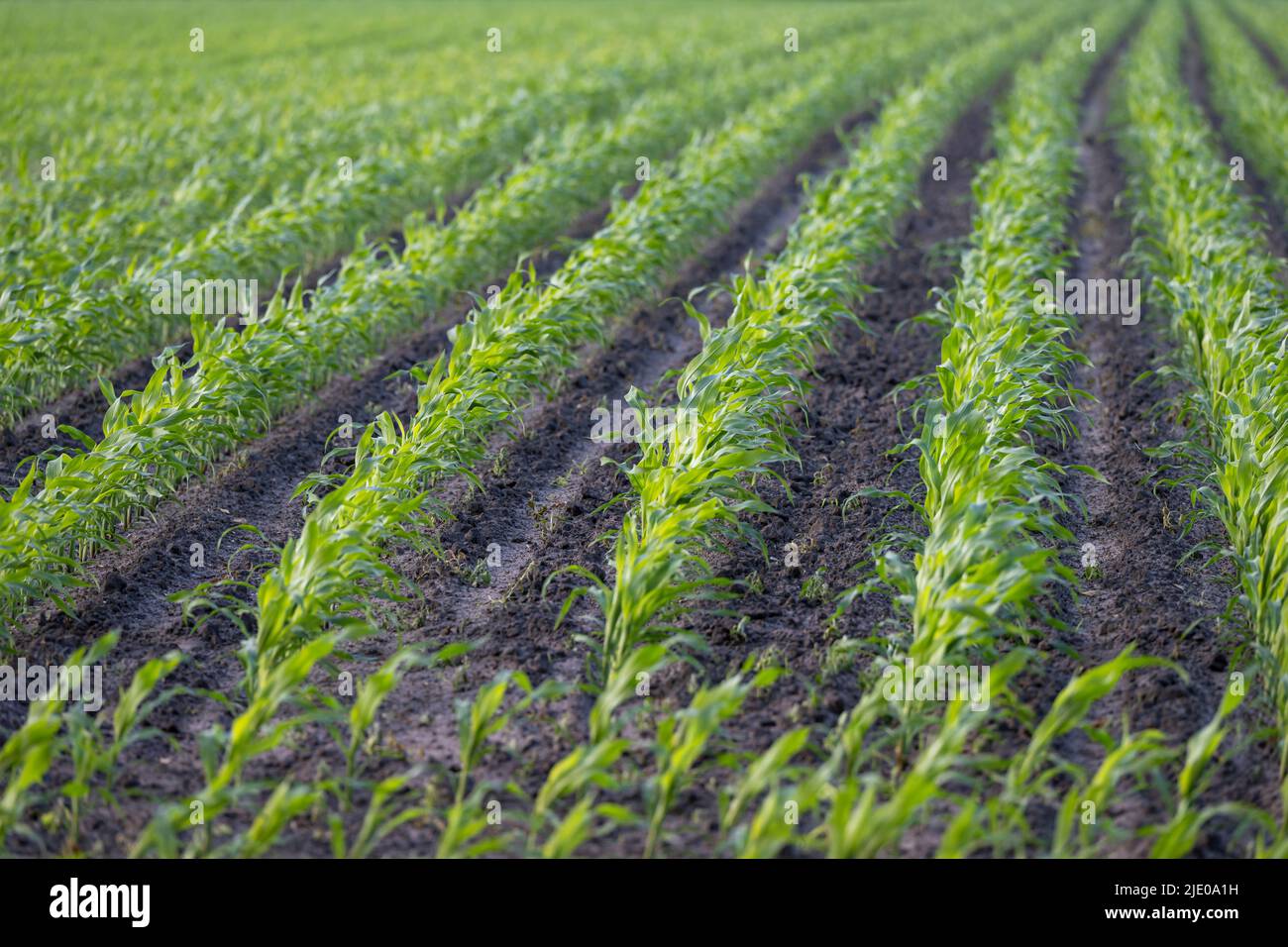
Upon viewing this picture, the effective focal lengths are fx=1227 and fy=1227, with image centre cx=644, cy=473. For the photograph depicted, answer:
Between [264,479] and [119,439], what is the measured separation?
124 centimetres

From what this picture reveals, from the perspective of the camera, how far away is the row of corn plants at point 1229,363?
17.1 ft

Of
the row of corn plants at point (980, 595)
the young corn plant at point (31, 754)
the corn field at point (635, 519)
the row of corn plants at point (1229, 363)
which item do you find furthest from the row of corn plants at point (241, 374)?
the row of corn plants at point (1229, 363)

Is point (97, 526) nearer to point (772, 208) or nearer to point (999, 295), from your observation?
point (999, 295)

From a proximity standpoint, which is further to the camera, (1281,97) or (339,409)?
(1281,97)

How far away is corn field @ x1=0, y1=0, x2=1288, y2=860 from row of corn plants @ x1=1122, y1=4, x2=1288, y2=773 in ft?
0.14

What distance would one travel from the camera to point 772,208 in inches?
559

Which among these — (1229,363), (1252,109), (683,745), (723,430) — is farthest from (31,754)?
(1252,109)

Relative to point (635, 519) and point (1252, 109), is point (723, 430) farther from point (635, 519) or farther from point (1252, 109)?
point (1252, 109)

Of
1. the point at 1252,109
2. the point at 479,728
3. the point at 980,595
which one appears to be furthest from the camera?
the point at 1252,109

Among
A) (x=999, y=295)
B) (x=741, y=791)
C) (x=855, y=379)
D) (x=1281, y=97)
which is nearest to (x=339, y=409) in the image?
(x=855, y=379)

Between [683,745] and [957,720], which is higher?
[957,720]

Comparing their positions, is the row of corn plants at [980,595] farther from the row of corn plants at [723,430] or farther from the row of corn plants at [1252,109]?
the row of corn plants at [1252,109]

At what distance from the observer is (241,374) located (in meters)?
6.84

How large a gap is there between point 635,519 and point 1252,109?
614 inches
